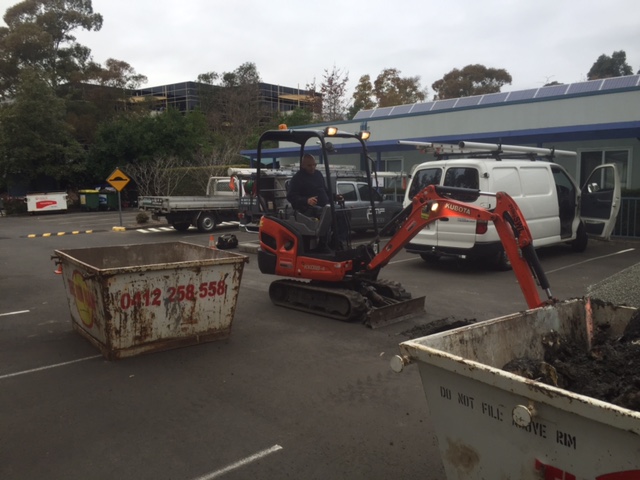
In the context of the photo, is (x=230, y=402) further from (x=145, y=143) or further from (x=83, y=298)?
(x=145, y=143)

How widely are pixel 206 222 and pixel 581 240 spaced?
41.0ft

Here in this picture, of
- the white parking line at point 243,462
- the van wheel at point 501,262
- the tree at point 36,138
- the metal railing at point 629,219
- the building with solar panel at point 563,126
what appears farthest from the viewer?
the tree at point 36,138

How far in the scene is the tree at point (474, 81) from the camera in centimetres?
5356

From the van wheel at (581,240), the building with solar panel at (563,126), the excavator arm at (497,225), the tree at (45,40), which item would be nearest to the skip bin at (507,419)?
the excavator arm at (497,225)

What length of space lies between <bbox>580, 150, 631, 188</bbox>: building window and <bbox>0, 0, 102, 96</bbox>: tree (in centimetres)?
3762

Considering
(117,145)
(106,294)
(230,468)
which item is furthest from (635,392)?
(117,145)

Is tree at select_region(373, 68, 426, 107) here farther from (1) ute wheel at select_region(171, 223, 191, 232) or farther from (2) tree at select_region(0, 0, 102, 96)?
(1) ute wheel at select_region(171, 223, 191, 232)

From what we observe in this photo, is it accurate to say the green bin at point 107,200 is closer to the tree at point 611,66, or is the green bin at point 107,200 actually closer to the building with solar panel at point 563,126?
the building with solar panel at point 563,126

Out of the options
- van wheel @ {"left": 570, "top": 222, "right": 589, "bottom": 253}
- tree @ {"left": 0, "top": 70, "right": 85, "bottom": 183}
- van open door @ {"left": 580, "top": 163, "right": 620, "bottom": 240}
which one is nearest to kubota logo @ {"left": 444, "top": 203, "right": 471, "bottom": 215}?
van open door @ {"left": 580, "top": 163, "right": 620, "bottom": 240}

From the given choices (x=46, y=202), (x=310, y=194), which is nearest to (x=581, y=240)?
(x=310, y=194)

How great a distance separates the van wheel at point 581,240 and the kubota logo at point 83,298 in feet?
36.6

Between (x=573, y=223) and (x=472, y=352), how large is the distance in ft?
35.6

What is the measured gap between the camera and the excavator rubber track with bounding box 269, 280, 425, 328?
7266 millimetres

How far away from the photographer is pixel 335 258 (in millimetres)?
7551
